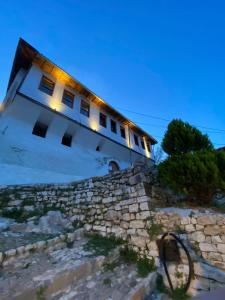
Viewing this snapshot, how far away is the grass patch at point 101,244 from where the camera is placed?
4.51 meters

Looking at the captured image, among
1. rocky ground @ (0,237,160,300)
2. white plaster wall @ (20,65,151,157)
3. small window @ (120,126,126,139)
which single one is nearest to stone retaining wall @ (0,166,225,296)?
rocky ground @ (0,237,160,300)

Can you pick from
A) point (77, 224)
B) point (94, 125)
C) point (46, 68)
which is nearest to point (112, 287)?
point (77, 224)

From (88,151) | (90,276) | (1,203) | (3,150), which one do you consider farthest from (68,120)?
(90,276)

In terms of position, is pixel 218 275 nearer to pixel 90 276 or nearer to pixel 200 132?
pixel 90 276

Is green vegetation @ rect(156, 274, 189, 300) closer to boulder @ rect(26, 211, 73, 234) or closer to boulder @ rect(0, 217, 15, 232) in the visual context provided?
boulder @ rect(26, 211, 73, 234)

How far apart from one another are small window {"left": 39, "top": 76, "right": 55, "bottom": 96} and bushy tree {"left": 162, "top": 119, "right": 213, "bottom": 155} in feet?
28.9

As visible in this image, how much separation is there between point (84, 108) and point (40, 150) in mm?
5200

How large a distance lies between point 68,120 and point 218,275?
34.5 feet

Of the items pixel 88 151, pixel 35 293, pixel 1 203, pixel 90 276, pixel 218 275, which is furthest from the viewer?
pixel 88 151

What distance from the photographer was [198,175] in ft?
15.1

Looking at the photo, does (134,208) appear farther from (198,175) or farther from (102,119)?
(102,119)

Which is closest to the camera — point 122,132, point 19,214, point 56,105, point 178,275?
point 178,275

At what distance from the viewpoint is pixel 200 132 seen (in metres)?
6.02

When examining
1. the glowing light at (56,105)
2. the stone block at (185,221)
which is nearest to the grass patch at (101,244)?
Result: the stone block at (185,221)
